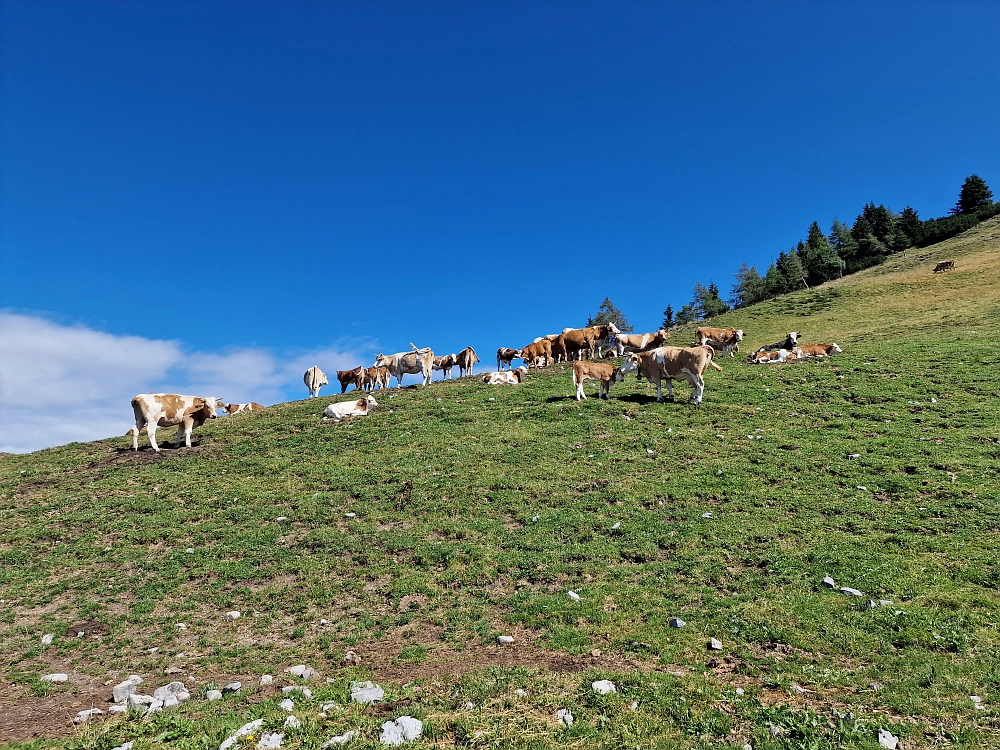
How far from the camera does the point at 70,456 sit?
2155cm

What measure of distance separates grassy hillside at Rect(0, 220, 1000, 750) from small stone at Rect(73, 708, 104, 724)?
10 centimetres

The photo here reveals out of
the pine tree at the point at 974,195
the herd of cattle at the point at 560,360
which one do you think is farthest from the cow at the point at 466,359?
the pine tree at the point at 974,195

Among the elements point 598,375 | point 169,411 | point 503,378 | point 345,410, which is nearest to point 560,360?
point 503,378

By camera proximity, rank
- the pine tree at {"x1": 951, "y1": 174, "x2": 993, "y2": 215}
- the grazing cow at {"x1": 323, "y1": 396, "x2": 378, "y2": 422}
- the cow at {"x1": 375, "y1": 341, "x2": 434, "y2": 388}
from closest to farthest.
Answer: the grazing cow at {"x1": 323, "y1": 396, "x2": 378, "y2": 422} → the cow at {"x1": 375, "y1": 341, "x2": 434, "y2": 388} → the pine tree at {"x1": 951, "y1": 174, "x2": 993, "y2": 215}

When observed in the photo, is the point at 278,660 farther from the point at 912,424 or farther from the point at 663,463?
the point at 912,424

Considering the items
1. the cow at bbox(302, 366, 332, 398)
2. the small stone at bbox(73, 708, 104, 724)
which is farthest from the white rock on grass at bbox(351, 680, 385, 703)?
the cow at bbox(302, 366, 332, 398)

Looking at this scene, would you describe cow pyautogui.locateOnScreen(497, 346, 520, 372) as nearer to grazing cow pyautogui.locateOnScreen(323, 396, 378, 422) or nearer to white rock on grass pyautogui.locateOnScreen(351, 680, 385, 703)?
grazing cow pyautogui.locateOnScreen(323, 396, 378, 422)

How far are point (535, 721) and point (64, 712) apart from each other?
223 inches

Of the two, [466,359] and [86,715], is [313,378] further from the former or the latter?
[86,715]

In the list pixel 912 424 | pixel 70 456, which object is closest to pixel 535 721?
pixel 912 424

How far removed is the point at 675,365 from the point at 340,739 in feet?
60.0

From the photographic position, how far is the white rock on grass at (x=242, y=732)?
5.00 metres

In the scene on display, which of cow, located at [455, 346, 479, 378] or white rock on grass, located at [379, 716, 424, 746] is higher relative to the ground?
cow, located at [455, 346, 479, 378]

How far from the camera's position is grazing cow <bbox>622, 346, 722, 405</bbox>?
19906 mm
